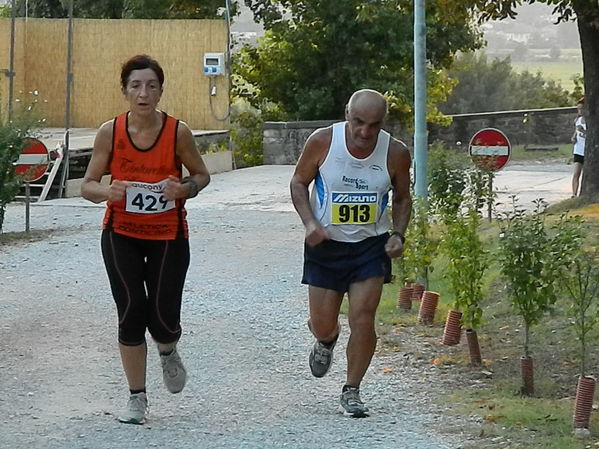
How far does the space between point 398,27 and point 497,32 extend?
229ft

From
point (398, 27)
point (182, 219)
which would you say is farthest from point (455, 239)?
point (398, 27)

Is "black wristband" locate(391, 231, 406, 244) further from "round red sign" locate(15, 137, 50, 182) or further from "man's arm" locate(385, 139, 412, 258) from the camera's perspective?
"round red sign" locate(15, 137, 50, 182)

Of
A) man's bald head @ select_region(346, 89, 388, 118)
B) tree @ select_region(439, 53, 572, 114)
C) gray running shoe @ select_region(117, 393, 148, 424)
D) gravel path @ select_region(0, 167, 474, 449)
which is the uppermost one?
tree @ select_region(439, 53, 572, 114)

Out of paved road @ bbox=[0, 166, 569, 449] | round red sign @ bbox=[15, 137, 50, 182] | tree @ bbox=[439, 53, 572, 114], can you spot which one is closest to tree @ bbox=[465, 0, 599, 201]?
paved road @ bbox=[0, 166, 569, 449]

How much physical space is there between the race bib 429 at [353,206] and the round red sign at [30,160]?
30.9 ft

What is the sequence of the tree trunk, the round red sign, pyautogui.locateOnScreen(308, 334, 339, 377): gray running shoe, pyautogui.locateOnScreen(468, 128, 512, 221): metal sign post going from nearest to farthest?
pyautogui.locateOnScreen(308, 334, 339, 377): gray running shoe
the round red sign
pyautogui.locateOnScreen(468, 128, 512, 221): metal sign post
the tree trunk

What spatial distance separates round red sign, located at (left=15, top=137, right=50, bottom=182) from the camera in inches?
632

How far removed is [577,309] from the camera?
24.1 feet

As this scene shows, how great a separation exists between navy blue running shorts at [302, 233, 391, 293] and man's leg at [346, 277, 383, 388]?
0.05m

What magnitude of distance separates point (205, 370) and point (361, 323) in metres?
1.71

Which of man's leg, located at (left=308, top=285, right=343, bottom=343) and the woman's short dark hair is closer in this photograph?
the woman's short dark hair

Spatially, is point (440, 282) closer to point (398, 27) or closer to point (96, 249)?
point (96, 249)

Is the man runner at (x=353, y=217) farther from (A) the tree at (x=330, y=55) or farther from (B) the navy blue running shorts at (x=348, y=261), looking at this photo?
(A) the tree at (x=330, y=55)

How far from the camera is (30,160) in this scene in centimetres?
1614
